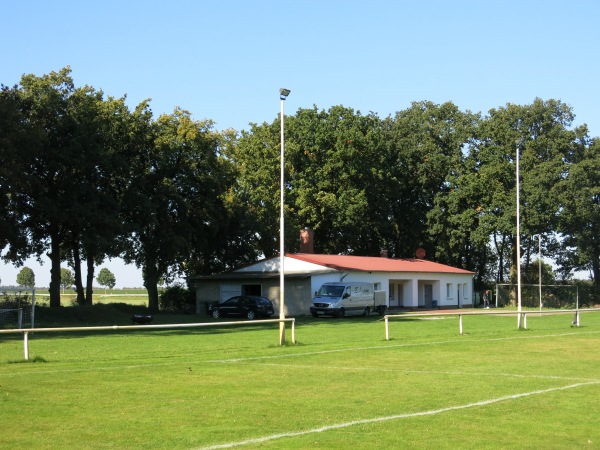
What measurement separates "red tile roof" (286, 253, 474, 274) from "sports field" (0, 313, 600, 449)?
34.0 m

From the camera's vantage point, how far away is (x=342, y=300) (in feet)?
163

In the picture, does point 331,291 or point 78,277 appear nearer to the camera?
point 331,291

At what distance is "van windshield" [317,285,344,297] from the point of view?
49956mm

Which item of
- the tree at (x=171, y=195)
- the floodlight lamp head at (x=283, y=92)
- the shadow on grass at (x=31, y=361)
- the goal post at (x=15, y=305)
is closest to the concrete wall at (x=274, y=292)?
the tree at (x=171, y=195)

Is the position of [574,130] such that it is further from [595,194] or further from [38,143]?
[38,143]

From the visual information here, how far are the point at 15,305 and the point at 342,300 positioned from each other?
63.7 ft

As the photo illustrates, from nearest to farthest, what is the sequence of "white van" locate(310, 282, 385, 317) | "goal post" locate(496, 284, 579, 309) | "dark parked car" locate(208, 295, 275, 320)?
"white van" locate(310, 282, 385, 317)
"dark parked car" locate(208, 295, 275, 320)
"goal post" locate(496, 284, 579, 309)

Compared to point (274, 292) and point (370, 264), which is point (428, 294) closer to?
point (370, 264)

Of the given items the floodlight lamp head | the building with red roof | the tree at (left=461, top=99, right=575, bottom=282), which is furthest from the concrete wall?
the floodlight lamp head

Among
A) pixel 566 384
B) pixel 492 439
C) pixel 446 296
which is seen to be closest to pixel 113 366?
pixel 566 384

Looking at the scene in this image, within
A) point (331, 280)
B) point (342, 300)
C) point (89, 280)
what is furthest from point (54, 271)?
point (342, 300)

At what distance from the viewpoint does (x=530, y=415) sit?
36.1ft

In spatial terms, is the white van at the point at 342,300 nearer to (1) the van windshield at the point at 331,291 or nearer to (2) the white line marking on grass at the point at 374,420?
(1) the van windshield at the point at 331,291

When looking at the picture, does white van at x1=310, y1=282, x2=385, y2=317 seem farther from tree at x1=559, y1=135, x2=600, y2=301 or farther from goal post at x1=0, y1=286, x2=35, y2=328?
tree at x1=559, y1=135, x2=600, y2=301
